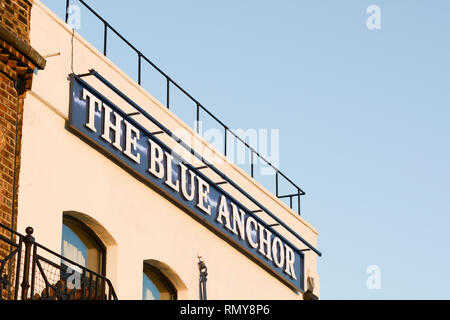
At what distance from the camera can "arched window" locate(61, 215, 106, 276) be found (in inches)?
728

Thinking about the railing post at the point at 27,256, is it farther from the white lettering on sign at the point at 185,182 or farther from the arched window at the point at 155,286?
the arched window at the point at 155,286

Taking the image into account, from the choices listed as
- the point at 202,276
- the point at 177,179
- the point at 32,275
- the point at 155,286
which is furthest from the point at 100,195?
the point at 32,275

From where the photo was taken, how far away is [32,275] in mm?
14211

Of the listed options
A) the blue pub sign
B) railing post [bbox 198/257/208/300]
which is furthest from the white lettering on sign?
railing post [bbox 198/257/208/300]

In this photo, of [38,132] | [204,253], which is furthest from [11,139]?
[204,253]

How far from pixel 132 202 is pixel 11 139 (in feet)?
11.9

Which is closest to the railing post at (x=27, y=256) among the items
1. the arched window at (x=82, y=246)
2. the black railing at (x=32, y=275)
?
the black railing at (x=32, y=275)

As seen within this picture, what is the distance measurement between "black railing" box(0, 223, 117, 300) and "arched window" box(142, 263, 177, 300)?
243cm

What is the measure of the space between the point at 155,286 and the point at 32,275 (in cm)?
684

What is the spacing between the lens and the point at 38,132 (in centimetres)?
1753

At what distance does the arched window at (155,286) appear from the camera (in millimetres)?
20609

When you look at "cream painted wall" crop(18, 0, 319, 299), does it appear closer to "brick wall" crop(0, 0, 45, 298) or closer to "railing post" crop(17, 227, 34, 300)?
"brick wall" crop(0, 0, 45, 298)

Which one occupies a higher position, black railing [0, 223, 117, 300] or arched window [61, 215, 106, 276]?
arched window [61, 215, 106, 276]
